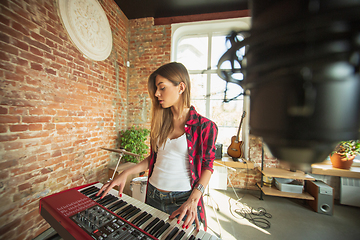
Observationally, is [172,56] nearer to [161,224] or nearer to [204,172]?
[204,172]

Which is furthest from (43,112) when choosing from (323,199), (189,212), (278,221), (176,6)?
(323,199)

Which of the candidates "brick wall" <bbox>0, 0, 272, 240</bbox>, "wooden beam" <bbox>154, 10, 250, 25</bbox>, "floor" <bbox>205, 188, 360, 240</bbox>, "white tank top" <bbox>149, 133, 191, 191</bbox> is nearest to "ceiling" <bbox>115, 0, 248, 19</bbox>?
"wooden beam" <bbox>154, 10, 250, 25</bbox>

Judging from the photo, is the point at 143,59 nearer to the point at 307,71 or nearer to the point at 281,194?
the point at 307,71

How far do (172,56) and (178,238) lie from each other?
3.75 m

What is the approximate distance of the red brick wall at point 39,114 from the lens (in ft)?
5.02

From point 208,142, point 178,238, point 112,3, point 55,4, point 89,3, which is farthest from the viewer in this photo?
point 112,3

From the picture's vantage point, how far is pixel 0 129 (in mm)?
1471

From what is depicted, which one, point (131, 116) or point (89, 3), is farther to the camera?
point (131, 116)

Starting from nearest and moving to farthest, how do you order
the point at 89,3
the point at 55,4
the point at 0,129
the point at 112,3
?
the point at 0,129
the point at 55,4
the point at 89,3
the point at 112,3

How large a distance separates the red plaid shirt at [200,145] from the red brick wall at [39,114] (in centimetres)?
185

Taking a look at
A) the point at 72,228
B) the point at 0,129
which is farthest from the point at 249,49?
the point at 0,129

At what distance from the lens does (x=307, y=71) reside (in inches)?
6.5

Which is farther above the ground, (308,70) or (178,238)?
(308,70)

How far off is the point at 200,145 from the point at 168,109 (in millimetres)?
470
